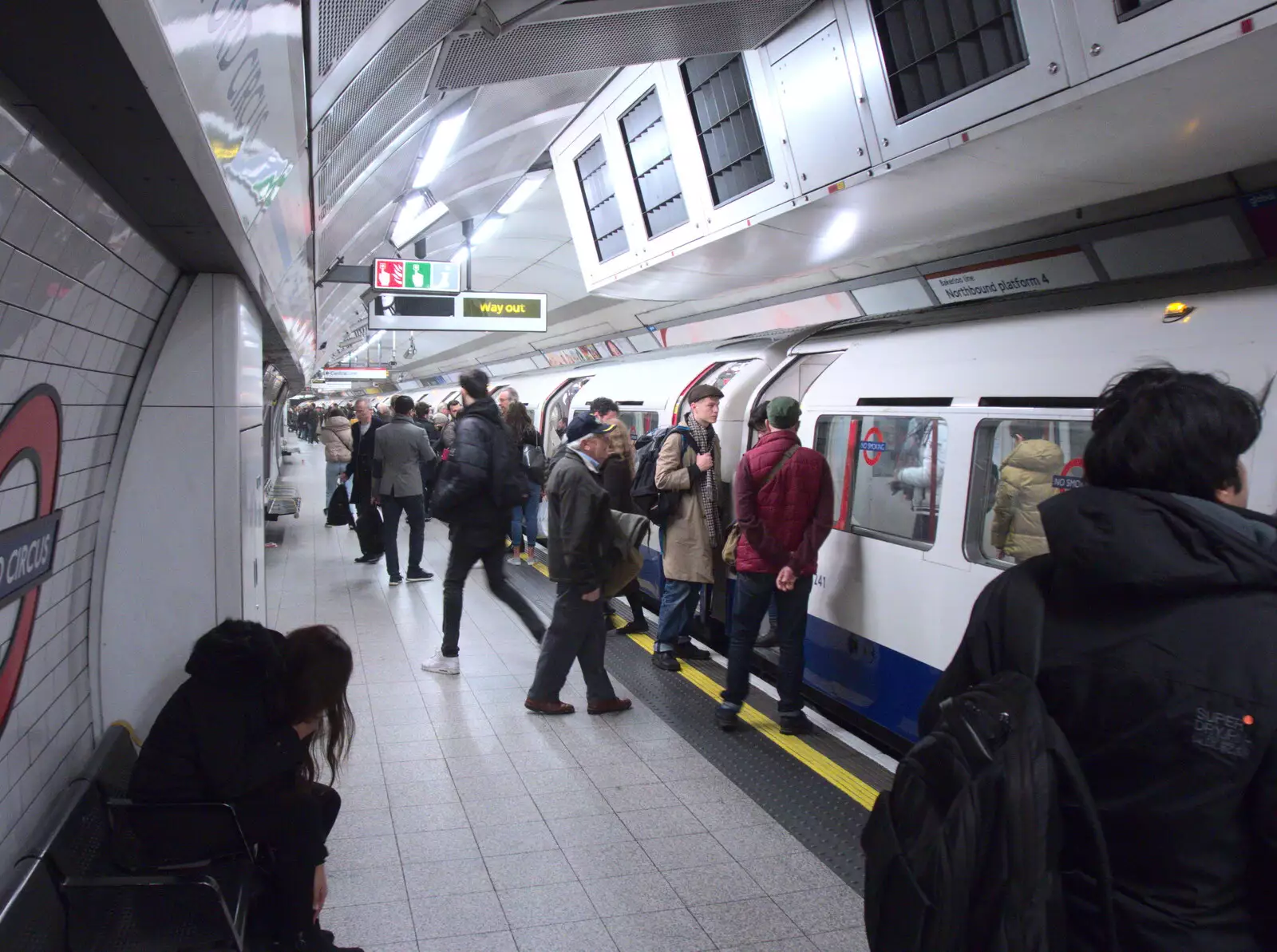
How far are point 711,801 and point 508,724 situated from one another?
1293 millimetres

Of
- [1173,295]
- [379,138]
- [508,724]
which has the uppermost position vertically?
[379,138]

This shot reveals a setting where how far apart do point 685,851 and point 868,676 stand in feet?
5.47

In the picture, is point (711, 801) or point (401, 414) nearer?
point (711, 801)

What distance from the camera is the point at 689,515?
5789mm

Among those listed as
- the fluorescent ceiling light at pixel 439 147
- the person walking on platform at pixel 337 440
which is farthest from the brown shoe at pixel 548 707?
the person walking on platform at pixel 337 440

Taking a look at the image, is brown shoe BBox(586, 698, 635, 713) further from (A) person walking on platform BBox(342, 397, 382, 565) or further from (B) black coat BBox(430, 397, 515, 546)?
(A) person walking on platform BBox(342, 397, 382, 565)

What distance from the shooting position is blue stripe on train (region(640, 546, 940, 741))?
445 centimetres

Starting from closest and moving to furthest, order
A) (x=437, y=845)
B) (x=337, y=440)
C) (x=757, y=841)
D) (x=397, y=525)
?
(x=437, y=845), (x=757, y=841), (x=397, y=525), (x=337, y=440)

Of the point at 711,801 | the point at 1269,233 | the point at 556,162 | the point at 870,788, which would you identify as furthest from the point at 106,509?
the point at 556,162

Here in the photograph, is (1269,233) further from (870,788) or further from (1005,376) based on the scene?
(870,788)

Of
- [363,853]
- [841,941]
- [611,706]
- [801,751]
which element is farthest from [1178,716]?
[611,706]

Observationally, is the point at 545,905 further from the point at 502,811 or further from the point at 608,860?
the point at 502,811

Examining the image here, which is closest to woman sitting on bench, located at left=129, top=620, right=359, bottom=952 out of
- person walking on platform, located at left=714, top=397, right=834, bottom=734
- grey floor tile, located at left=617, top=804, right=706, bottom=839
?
grey floor tile, located at left=617, top=804, right=706, bottom=839

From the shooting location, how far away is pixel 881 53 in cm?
368
